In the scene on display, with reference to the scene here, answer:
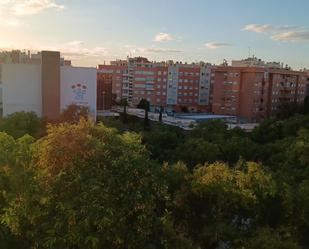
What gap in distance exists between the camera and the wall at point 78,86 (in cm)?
3931

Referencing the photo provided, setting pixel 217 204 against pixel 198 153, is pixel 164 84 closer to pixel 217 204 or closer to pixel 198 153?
pixel 198 153

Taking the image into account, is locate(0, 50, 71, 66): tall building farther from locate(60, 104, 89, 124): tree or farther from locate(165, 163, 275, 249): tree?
locate(165, 163, 275, 249): tree

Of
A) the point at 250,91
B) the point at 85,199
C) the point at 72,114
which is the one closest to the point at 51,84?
the point at 72,114

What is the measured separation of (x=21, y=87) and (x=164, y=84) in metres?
35.0

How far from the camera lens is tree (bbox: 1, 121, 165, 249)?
22.5ft

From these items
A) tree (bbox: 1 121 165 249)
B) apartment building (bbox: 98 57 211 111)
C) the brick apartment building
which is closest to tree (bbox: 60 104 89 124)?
tree (bbox: 1 121 165 249)

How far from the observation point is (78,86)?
132 ft

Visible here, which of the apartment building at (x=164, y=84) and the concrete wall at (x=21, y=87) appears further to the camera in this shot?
the apartment building at (x=164, y=84)

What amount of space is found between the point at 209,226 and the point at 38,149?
15.1 ft

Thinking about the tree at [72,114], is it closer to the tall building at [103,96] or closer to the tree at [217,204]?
the tree at [217,204]

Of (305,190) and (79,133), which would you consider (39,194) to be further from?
Answer: (305,190)

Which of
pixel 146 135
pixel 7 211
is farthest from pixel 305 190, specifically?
pixel 146 135

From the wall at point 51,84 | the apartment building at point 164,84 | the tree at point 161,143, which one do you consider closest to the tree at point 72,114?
the wall at point 51,84

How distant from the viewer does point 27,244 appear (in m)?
7.85
